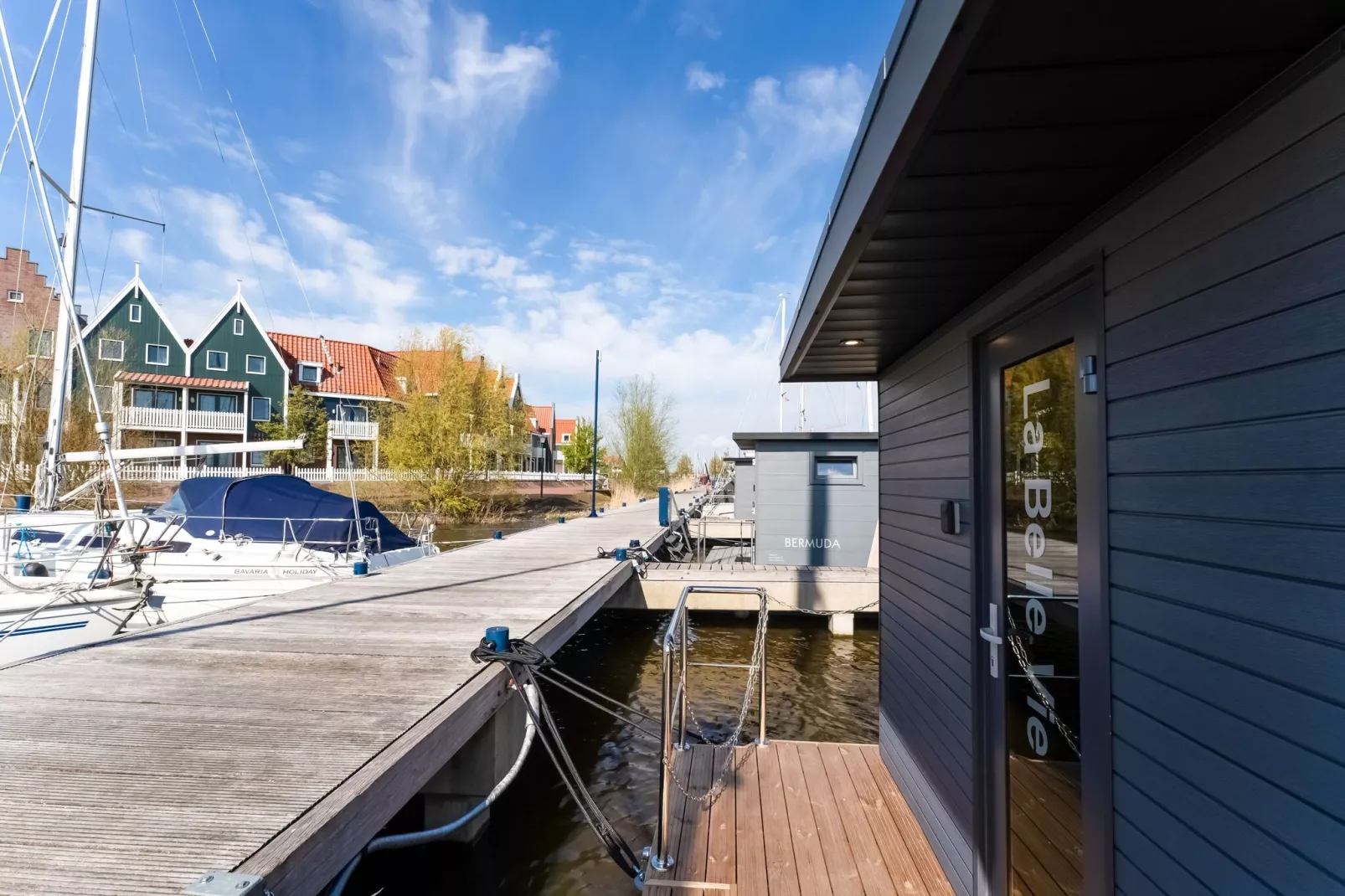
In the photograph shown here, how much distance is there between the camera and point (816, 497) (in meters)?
11.1

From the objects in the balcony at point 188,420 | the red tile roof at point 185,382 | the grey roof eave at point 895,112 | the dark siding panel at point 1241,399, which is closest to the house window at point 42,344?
the balcony at point 188,420

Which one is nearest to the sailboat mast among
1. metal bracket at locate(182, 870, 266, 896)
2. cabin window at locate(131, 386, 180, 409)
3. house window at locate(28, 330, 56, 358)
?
metal bracket at locate(182, 870, 266, 896)

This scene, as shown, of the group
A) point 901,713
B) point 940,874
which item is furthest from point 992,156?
Result: point 901,713

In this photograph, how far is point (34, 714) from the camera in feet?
9.43

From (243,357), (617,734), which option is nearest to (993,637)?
(617,734)

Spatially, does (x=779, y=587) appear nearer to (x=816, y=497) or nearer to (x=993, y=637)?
(x=816, y=497)

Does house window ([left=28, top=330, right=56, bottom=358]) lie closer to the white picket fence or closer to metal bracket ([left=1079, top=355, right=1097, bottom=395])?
the white picket fence

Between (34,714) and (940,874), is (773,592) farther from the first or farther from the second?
(34,714)

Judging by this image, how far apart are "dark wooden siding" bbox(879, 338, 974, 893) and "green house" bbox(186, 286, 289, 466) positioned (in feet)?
103

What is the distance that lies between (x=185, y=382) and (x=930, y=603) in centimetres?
3258

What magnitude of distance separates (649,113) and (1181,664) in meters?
12.5

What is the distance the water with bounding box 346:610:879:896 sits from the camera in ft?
13.0

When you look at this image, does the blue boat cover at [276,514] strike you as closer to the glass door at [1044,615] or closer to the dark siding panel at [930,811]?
the dark siding panel at [930,811]

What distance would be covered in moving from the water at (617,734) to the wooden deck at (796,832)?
38.7 inches
